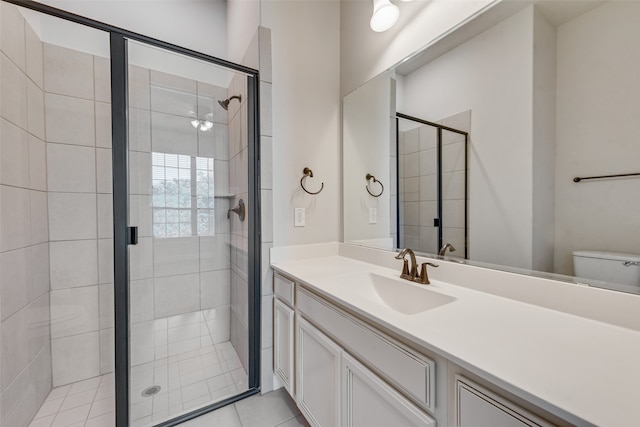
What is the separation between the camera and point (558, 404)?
0.44m

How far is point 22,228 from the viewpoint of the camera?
1.44m

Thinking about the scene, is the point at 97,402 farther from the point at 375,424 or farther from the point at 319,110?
the point at 319,110

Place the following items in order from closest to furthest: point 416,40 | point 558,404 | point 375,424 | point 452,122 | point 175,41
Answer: point 558,404 → point 375,424 → point 452,122 → point 416,40 → point 175,41

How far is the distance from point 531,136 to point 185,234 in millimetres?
1783

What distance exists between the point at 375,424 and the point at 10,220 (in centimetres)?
198

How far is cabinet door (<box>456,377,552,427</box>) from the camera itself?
51cm

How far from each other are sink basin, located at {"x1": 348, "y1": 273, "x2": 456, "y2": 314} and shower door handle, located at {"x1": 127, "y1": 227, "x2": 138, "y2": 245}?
3.77 feet

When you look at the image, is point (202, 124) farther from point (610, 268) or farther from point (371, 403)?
point (610, 268)

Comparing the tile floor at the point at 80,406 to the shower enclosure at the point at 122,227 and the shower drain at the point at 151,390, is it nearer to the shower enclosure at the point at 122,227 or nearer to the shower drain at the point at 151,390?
the shower enclosure at the point at 122,227

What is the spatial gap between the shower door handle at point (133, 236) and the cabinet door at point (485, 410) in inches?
60.0

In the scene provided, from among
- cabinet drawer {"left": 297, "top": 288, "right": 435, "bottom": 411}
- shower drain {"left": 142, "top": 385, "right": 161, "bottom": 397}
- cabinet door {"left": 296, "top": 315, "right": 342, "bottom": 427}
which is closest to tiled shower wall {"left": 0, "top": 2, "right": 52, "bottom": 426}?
shower drain {"left": 142, "top": 385, "right": 161, "bottom": 397}

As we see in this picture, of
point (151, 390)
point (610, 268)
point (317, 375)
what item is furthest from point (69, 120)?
point (610, 268)

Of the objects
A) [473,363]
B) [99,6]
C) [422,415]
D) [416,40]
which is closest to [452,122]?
[416,40]

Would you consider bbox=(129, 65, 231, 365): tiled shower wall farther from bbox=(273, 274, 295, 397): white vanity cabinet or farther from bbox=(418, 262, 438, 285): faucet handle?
bbox=(418, 262, 438, 285): faucet handle
